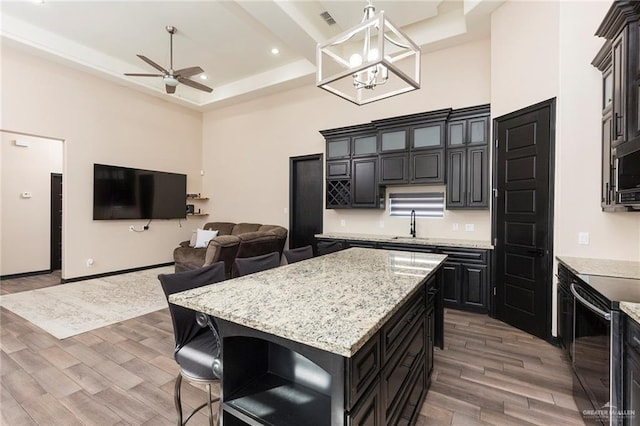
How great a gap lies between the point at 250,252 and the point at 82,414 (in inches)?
123

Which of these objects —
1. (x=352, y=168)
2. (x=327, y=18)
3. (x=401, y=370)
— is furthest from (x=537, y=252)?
(x=327, y=18)

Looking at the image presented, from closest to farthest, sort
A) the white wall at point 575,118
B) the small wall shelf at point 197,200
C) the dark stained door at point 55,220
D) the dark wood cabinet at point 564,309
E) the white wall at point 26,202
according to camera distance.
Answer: the dark wood cabinet at point 564,309
the white wall at point 575,118
the white wall at point 26,202
the dark stained door at point 55,220
the small wall shelf at point 197,200

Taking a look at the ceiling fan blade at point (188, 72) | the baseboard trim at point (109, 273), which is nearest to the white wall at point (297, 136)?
the baseboard trim at point (109, 273)

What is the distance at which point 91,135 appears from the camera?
551cm

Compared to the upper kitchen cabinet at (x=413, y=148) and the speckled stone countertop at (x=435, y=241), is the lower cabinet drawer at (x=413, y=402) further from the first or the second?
the upper kitchen cabinet at (x=413, y=148)

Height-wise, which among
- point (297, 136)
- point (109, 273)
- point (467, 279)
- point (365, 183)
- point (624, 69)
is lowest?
point (109, 273)

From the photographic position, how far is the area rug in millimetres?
3426

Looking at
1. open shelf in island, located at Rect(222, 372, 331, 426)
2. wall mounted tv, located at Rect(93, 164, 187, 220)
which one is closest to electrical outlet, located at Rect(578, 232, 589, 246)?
open shelf in island, located at Rect(222, 372, 331, 426)

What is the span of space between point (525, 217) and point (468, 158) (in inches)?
44.4

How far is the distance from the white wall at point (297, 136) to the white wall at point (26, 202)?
3155 millimetres

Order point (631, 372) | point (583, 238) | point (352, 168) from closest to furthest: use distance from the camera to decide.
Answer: point (631, 372)
point (583, 238)
point (352, 168)

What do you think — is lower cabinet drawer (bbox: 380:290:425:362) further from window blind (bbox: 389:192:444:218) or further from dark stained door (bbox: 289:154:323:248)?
dark stained door (bbox: 289:154:323:248)

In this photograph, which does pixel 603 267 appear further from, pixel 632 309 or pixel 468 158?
pixel 468 158

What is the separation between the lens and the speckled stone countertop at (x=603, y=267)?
208 centimetres
